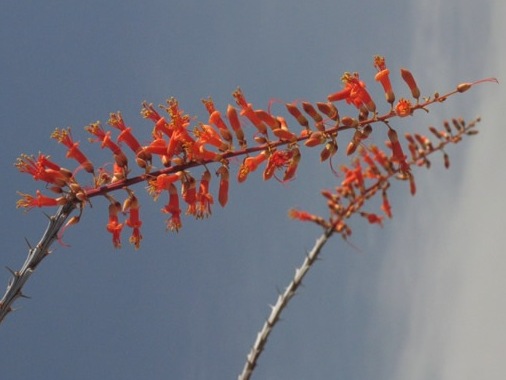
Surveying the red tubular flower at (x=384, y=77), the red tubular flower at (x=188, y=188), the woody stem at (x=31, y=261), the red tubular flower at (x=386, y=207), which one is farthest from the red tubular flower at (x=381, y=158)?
the woody stem at (x=31, y=261)

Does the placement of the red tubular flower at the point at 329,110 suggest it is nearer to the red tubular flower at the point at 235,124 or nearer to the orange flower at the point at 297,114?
the orange flower at the point at 297,114

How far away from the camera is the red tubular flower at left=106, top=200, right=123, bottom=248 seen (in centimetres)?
482

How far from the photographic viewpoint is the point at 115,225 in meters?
4.95

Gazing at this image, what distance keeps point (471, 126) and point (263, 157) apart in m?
5.26

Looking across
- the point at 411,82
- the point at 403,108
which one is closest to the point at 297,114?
the point at 403,108

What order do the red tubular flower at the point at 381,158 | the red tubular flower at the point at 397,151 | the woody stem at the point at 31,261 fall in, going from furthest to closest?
1. the red tubular flower at the point at 381,158
2. the red tubular flower at the point at 397,151
3. the woody stem at the point at 31,261

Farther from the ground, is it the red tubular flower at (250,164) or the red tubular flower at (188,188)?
the red tubular flower at (250,164)

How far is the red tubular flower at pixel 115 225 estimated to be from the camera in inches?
190

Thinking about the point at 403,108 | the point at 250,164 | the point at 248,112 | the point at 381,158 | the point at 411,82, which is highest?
the point at 381,158

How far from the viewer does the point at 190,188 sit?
4918 millimetres

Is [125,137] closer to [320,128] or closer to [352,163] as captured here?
[320,128]

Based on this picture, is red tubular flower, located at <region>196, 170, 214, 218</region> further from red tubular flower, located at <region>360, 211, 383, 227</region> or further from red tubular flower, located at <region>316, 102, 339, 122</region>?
red tubular flower, located at <region>360, 211, 383, 227</region>

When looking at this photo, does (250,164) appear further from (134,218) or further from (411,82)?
(411,82)

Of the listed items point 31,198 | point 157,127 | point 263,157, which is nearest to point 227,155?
point 263,157
